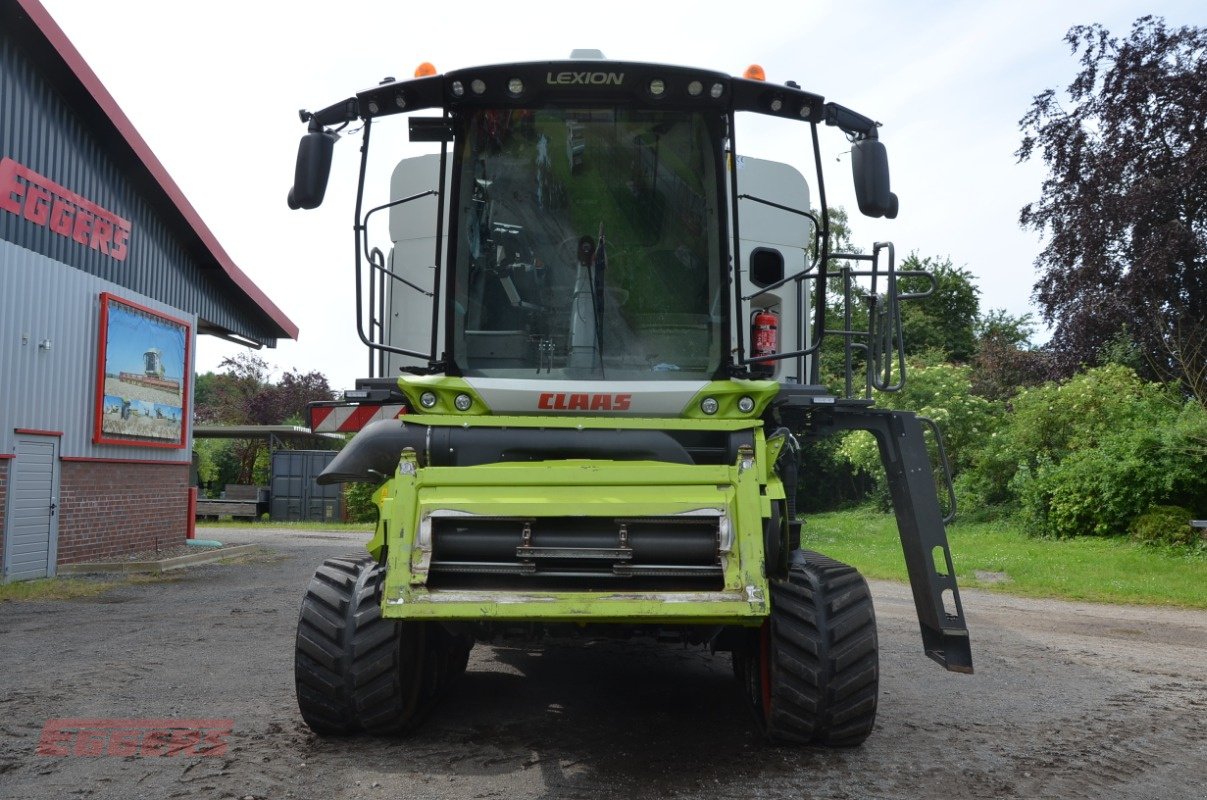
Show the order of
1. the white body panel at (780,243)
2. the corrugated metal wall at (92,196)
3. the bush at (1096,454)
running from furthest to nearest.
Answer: the bush at (1096,454), the corrugated metal wall at (92,196), the white body panel at (780,243)

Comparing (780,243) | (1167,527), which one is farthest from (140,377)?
(1167,527)

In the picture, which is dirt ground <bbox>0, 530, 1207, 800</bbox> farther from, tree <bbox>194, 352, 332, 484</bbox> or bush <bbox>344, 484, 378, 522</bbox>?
tree <bbox>194, 352, 332, 484</bbox>

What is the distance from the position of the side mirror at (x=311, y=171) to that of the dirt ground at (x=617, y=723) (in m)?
A: 2.73

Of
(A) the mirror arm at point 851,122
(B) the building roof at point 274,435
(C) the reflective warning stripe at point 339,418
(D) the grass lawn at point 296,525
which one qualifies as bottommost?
(D) the grass lawn at point 296,525

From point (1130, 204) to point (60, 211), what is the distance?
20741 millimetres

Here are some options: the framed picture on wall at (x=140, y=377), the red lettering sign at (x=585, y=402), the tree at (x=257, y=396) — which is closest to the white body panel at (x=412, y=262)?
the red lettering sign at (x=585, y=402)

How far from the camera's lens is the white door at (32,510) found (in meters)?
14.3

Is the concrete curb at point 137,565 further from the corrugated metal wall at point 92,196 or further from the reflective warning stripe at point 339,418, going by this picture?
the reflective warning stripe at point 339,418

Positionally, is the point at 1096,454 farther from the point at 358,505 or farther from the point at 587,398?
the point at 358,505

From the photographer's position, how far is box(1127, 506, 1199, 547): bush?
57.1ft

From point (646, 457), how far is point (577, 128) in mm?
1837

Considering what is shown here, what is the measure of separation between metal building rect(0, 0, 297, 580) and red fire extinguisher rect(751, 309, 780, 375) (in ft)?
36.0

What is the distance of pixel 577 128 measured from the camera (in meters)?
6.11

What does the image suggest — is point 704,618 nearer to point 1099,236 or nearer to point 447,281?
point 447,281
